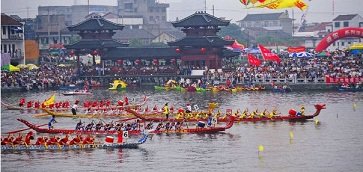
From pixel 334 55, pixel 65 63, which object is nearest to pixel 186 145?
pixel 334 55

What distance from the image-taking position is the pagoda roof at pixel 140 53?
7850 cm

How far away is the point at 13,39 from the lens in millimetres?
80312

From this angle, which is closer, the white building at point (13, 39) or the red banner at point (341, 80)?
the red banner at point (341, 80)

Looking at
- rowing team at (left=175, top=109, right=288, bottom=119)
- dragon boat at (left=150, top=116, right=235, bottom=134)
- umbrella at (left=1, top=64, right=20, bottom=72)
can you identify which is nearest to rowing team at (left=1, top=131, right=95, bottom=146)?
dragon boat at (left=150, top=116, right=235, bottom=134)

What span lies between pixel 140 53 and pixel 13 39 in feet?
38.0

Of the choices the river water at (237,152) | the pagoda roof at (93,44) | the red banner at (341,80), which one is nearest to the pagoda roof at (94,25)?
the pagoda roof at (93,44)

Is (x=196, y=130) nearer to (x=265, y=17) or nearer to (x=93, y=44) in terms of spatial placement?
(x=93, y=44)

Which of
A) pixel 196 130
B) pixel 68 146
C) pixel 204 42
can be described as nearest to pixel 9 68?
pixel 204 42

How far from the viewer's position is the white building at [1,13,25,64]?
261 feet

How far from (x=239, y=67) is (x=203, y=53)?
3453mm

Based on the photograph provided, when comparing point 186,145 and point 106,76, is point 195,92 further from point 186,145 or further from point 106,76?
point 186,145

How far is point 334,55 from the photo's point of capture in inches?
2886

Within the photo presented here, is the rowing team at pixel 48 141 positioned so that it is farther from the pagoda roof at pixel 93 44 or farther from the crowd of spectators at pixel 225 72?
the pagoda roof at pixel 93 44

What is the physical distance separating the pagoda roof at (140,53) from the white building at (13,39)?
8035 mm
